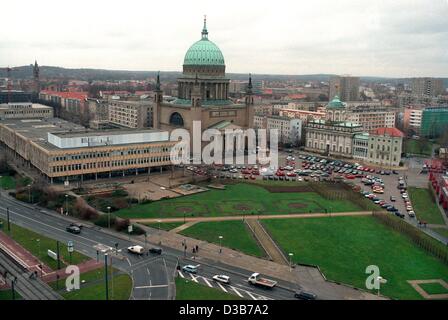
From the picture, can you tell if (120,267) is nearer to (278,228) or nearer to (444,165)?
(278,228)

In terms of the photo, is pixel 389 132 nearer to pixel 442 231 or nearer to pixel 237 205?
pixel 442 231

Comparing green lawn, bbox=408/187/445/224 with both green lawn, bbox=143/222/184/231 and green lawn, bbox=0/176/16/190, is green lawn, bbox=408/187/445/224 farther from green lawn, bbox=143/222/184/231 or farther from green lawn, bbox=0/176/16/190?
green lawn, bbox=0/176/16/190

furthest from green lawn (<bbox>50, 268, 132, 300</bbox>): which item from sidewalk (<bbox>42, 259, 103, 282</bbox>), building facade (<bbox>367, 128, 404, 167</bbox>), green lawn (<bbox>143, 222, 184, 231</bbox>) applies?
building facade (<bbox>367, 128, 404, 167</bbox>)

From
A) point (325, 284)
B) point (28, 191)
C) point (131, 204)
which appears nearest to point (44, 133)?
point (28, 191)

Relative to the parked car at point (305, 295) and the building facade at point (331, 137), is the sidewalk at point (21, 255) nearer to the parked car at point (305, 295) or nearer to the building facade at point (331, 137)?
the parked car at point (305, 295)

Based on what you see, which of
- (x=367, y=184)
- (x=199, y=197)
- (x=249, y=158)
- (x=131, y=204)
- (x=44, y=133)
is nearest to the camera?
(x=131, y=204)

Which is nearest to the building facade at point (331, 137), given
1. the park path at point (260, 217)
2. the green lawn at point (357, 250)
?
the park path at point (260, 217)
